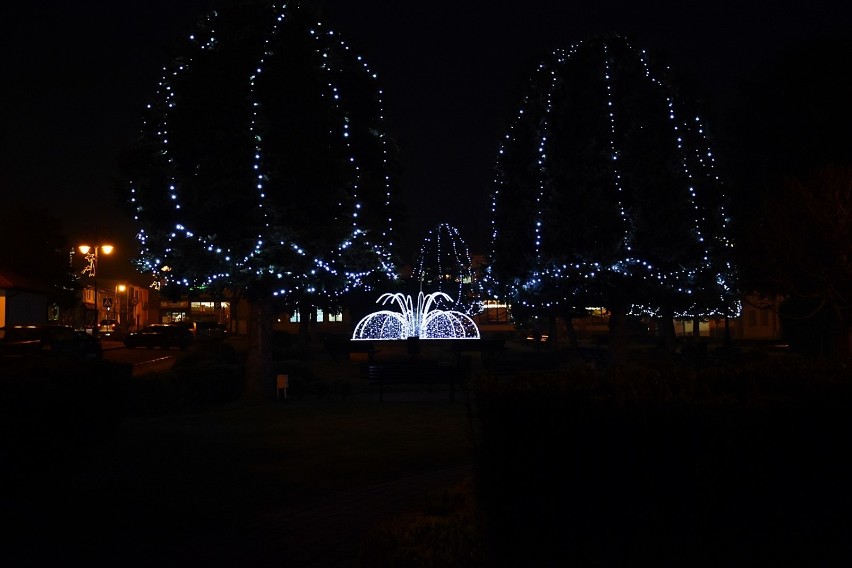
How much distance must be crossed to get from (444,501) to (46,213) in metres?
68.9

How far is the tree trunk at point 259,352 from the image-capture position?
62.0 ft

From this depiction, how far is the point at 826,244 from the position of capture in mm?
19047

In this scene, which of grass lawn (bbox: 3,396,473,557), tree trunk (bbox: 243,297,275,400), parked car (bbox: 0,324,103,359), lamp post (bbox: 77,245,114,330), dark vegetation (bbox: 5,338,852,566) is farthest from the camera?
lamp post (bbox: 77,245,114,330)

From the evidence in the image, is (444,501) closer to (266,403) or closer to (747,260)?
(266,403)

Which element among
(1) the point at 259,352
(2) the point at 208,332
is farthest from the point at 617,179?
(2) the point at 208,332

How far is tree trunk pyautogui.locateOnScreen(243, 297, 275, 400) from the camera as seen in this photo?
18.9 meters

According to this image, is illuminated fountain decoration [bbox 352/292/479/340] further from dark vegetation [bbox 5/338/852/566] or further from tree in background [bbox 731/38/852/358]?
dark vegetation [bbox 5/338/852/566]

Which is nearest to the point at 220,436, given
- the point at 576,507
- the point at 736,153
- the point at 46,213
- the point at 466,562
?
the point at 466,562

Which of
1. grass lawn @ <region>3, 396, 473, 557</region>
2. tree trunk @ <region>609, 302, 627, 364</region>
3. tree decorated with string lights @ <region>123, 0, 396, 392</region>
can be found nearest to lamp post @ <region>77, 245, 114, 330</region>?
tree decorated with string lights @ <region>123, 0, 396, 392</region>

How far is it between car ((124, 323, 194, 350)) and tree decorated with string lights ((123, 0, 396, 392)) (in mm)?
35823

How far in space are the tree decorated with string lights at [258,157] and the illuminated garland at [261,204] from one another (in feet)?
0.08

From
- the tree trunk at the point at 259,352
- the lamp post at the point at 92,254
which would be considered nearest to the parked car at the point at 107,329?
the lamp post at the point at 92,254

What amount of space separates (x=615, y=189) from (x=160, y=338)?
36077 millimetres

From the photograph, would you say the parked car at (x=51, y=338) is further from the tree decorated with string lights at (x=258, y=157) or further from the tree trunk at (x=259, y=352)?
the tree decorated with string lights at (x=258, y=157)
